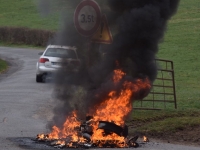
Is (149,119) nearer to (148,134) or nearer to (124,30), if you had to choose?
(148,134)

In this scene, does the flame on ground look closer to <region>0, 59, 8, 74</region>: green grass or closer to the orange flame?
the orange flame

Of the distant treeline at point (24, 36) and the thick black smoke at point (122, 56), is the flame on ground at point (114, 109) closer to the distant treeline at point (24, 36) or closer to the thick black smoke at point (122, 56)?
the thick black smoke at point (122, 56)

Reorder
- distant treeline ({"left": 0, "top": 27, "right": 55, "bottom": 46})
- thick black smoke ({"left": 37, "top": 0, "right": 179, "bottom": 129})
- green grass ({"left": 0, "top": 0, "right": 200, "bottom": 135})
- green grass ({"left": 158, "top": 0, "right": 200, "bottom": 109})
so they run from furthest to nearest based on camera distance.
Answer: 1. distant treeline ({"left": 0, "top": 27, "right": 55, "bottom": 46})
2. green grass ({"left": 158, "top": 0, "right": 200, "bottom": 109})
3. green grass ({"left": 0, "top": 0, "right": 200, "bottom": 135})
4. thick black smoke ({"left": 37, "top": 0, "right": 179, "bottom": 129})

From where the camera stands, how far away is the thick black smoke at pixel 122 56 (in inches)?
474

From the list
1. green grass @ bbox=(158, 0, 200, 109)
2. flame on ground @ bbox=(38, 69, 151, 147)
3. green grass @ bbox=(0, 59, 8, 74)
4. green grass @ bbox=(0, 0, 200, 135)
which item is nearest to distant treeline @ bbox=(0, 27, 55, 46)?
green grass @ bbox=(0, 0, 200, 135)

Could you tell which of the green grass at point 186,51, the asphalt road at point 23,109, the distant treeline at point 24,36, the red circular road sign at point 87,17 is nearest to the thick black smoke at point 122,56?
the red circular road sign at point 87,17

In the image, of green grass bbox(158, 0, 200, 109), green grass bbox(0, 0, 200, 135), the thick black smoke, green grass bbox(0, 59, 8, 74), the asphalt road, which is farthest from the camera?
green grass bbox(0, 59, 8, 74)

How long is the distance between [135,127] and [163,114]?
5.12 feet

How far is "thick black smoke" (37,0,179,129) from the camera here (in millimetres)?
12031

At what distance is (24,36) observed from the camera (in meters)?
48.2

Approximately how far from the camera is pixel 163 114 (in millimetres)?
15086

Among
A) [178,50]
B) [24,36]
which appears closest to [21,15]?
[24,36]

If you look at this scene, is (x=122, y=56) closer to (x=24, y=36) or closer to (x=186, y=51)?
(x=186, y=51)

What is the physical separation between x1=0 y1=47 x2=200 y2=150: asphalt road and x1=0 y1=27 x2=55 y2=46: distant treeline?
14.7 metres
